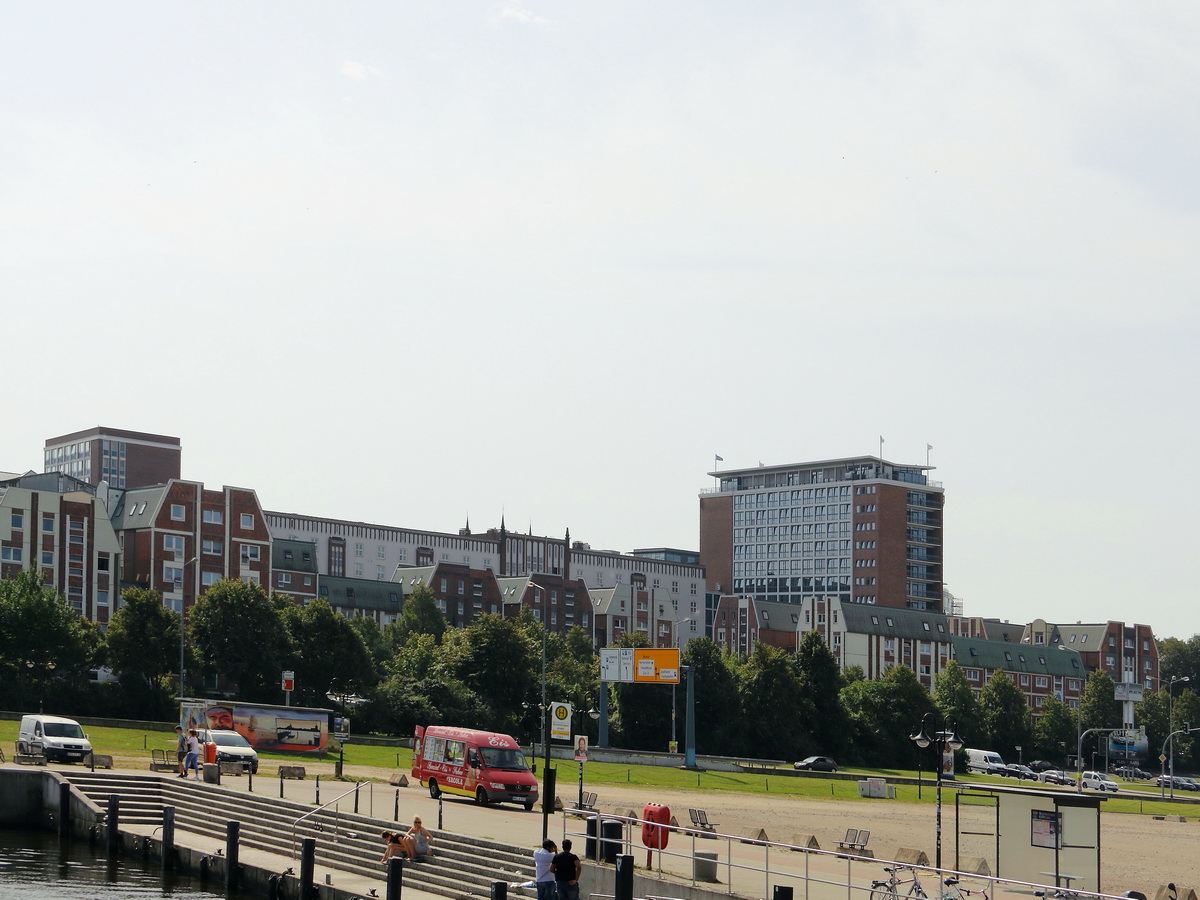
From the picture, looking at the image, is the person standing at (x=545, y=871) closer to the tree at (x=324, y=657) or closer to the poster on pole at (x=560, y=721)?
the poster on pole at (x=560, y=721)

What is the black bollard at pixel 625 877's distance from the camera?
2986cm

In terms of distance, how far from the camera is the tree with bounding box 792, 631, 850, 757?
121000mm

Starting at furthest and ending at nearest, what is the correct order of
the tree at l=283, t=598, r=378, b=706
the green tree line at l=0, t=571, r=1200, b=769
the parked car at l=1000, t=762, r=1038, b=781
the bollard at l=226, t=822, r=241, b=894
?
the parked car at l=1000, t=762, r=1038, b=781 < the tree at l=283, t=598, r=378, b=706 < the green tree line at l=0, t=571, r=1200, b=769 < the bollard at l=226, t=822, r=241, b=894

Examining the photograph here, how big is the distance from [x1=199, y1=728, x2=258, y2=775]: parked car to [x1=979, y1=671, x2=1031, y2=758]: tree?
10355 centimetres

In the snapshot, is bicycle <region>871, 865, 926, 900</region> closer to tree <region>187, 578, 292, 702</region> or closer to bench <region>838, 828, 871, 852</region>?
bench <region>838, 828, 871, 852</region>

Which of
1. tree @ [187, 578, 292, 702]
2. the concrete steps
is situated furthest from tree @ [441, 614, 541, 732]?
the concrete steps

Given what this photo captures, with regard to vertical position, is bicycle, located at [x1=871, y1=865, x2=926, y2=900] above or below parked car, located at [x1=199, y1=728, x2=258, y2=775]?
above

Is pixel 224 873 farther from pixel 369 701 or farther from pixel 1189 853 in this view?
pixel 369 701

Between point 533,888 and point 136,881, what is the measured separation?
40.1 feet

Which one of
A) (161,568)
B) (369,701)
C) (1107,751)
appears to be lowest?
(1107,751)

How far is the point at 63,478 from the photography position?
490 ft

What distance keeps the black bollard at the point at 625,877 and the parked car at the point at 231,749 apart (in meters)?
27.4

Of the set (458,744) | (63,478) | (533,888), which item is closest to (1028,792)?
(533,888)

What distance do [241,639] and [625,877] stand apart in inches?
3013
